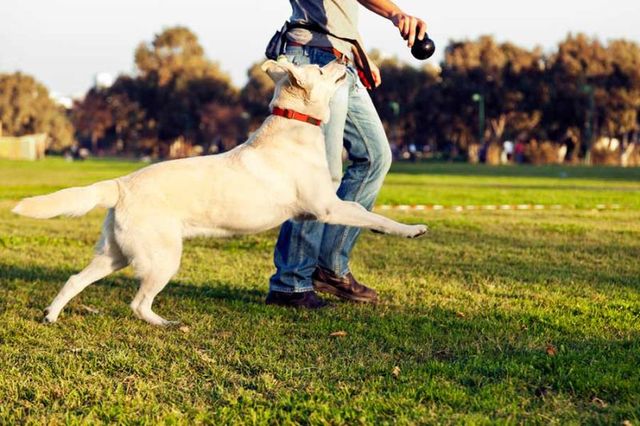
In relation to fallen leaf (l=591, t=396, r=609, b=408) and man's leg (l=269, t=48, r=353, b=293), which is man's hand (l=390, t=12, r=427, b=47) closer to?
man's leg (l=269, t=48, r=353, b=293)

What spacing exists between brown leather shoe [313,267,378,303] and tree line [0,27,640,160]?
50.9 m

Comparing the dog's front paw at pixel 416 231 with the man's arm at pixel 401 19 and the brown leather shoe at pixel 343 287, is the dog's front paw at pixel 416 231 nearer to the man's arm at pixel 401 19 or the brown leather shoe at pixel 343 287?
the brown leather shoe at pixel 343 287

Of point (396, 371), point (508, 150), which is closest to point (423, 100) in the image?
point (508, 150)

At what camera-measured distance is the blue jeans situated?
5598 mm

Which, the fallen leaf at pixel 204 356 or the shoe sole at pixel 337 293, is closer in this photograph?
the fallen leaf at pixel 204 356

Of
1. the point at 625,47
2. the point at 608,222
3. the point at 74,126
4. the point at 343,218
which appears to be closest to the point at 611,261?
the point at 343,218

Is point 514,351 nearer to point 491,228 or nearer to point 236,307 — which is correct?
point 236,307

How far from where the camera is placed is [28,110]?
9238 centimetres

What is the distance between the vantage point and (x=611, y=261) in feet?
25.2

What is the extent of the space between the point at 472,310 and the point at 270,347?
157cm

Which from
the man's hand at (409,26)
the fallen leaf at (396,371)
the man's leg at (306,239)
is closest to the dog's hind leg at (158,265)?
the man's leg at (306,239)

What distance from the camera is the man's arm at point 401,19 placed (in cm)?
536

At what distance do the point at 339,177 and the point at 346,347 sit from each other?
1.67m

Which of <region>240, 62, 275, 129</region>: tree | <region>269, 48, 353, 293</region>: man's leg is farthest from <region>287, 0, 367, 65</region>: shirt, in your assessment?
<region>240, 62, 275, 129</region>: tree
